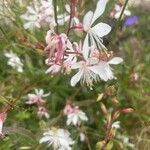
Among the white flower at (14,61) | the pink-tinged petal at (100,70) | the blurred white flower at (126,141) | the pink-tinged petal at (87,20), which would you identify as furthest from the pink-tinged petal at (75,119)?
the pink-tinged petal at (87,20)

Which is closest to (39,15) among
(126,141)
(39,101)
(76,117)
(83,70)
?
(39,101)

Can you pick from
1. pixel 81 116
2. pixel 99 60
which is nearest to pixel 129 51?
pixel 81 116

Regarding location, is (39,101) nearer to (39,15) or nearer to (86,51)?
(39,15)

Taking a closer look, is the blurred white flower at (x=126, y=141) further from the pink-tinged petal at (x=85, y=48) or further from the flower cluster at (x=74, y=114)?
the pink-tinged petal at (x=85, y=48)

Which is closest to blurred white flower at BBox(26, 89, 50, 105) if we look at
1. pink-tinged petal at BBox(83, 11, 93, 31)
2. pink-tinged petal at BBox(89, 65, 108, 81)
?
pink-tinged petal at BBox(89, 65, 108, 81)

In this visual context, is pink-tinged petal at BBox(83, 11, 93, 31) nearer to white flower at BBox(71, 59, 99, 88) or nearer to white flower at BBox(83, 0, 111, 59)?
white flower at BBox(83, 0, 111, 59)

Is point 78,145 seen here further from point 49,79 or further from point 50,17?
point 50,17
